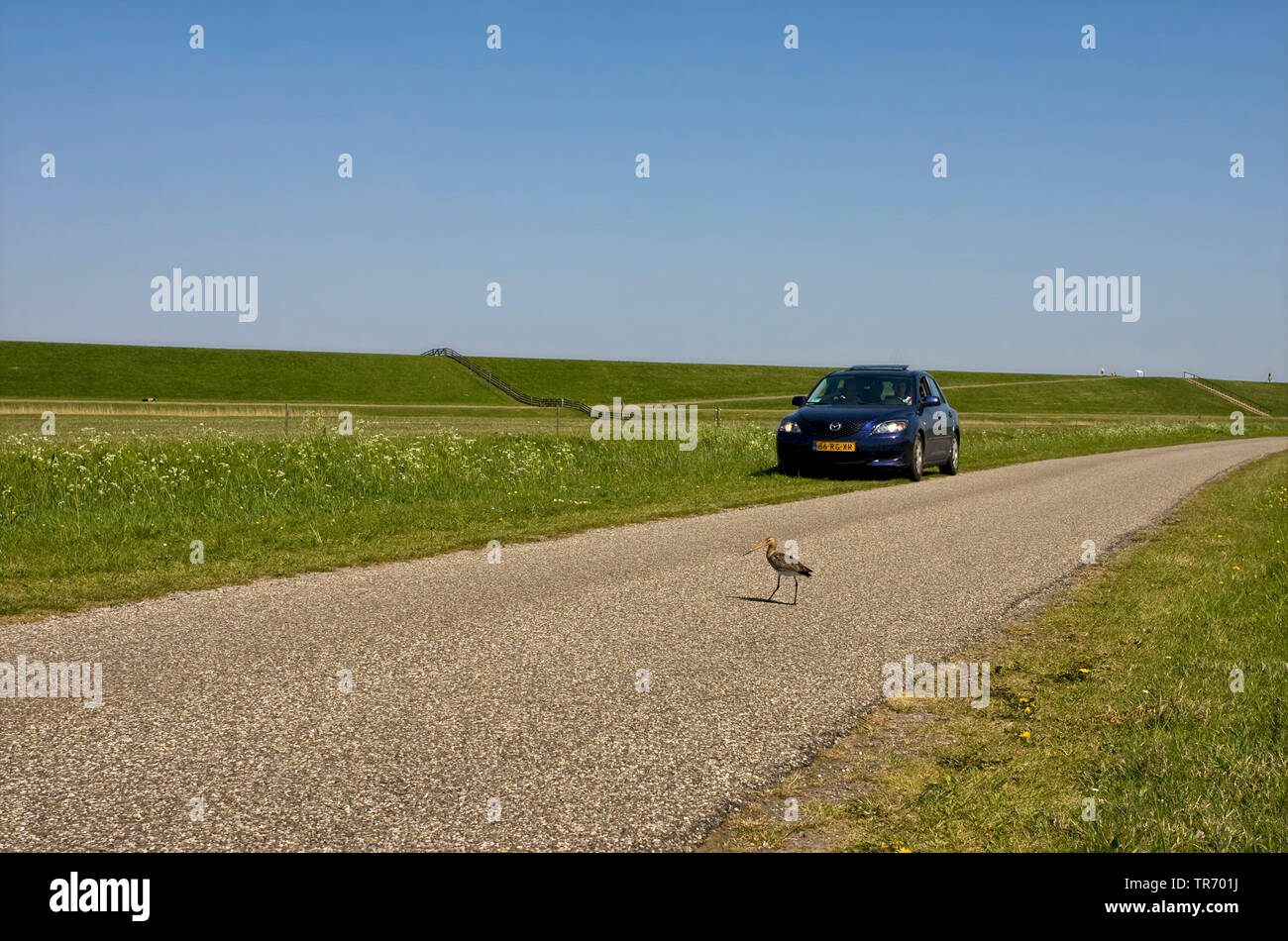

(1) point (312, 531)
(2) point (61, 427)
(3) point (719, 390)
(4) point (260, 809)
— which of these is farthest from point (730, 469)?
(3) point (719, 390)

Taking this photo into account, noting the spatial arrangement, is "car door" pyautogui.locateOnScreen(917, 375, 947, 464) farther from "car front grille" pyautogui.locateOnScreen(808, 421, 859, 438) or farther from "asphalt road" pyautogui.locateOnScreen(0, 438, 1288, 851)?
"asphalt road" pyautogui.locateOnScreen(0, 438, 1288, 851)

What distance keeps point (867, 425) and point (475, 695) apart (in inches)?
553

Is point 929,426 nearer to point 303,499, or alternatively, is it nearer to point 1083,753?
point 303,499

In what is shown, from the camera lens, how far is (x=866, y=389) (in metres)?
19.8

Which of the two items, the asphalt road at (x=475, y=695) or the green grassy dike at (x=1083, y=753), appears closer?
the green grassy dike at (x=1083, y=753)

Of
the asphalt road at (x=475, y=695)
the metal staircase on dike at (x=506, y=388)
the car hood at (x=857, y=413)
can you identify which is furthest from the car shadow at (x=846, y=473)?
the metal staircase on dike at (x=506, y=388)

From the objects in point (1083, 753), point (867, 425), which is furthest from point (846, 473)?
point (1083, 753)

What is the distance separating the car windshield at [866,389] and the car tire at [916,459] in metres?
0.82

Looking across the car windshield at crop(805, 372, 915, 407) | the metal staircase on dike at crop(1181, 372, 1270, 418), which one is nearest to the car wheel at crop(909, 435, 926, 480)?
the car windshield at crop(805, 372, 915, 407)

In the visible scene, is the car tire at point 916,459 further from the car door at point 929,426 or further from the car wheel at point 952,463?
the car wheel at point 952,463

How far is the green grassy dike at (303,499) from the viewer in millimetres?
9523

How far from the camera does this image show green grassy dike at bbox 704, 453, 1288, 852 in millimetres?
3781
